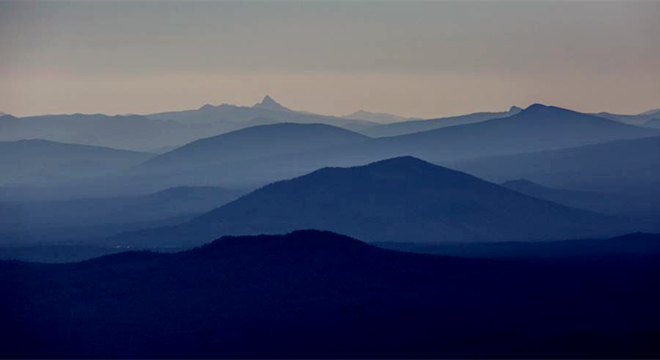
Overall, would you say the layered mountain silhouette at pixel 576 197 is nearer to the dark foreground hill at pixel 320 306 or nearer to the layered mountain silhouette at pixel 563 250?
the layered mountain silhouette at pixel 563 250

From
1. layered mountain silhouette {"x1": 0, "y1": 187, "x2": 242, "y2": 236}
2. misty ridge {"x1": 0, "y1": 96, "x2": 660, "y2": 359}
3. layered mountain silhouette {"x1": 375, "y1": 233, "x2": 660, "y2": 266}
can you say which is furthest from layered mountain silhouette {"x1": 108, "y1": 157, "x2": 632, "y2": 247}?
layered mountain silhouette {"x1": 0, "y1": 187, "x2": 242, "y2": 236}

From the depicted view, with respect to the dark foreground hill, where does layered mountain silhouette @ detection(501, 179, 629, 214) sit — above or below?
above

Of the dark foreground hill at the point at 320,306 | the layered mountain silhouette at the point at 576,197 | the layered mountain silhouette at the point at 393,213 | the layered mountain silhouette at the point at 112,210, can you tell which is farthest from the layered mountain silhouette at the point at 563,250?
the layered mountain silhouette at the point at 112,210

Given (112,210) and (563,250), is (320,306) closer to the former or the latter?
(563,250)

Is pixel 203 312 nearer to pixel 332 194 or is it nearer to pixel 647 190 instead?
pixel 332 194

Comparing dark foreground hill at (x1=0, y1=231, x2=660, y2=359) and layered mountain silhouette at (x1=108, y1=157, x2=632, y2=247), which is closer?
dark foreground hill at (x1=0, y1=231, x2=660, y2=359)

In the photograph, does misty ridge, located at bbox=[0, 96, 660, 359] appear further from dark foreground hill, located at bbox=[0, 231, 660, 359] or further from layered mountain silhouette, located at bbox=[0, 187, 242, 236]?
layered mountain silhouette, located at bbox=[0, 187, 242, 236]
